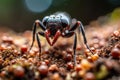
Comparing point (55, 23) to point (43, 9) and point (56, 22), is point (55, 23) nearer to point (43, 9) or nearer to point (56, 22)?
point (56, 22)

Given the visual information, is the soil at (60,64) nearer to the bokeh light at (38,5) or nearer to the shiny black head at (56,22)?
the shiny black head at (56,22)

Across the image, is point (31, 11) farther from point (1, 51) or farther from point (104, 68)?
point (104, 68)

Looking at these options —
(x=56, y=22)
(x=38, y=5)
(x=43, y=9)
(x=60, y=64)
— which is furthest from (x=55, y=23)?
(x=43, y=9)

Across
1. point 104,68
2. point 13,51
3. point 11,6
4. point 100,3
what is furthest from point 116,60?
point 11,6

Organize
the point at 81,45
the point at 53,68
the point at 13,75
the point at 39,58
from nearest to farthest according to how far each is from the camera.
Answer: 1. the point at 13,75
2. the point at 53,68
3. the point at 39,58
4. the point at 81,45

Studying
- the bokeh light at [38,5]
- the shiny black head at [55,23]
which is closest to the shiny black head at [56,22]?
the shiny black head at [55,23]

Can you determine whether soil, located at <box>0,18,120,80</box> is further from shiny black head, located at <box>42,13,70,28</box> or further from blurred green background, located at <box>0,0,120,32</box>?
blurred green background, located at <box>0,0,120,32</box>

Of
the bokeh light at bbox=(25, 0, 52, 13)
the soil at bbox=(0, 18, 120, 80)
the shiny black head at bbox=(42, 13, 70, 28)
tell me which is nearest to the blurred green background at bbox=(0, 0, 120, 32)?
the bokeh light at bbox=(25, 0, 52, 13)
